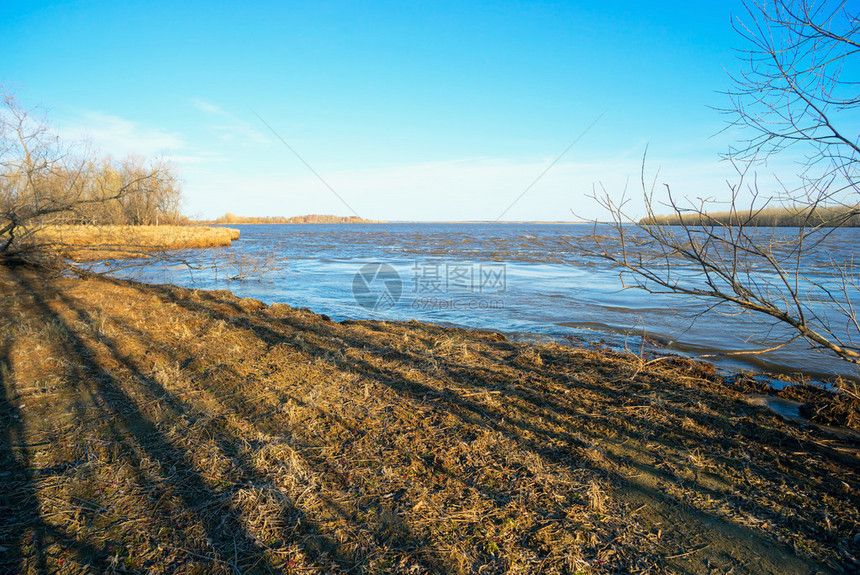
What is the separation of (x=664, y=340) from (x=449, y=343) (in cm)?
514

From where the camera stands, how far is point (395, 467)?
3074mm

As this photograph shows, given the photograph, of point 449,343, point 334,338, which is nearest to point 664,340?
point 449,343

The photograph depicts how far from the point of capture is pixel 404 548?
2.32 m

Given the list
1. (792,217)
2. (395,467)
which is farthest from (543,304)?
(395,467)

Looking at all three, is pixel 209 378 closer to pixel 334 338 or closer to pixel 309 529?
pixel 334 338

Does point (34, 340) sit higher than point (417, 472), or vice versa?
point (34, 340)

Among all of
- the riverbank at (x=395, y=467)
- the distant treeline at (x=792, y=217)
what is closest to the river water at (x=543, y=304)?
the distant treeline at (x=792, y=217)

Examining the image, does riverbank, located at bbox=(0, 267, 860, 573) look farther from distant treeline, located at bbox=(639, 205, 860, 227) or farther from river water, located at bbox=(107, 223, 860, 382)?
distant treeline, located at bbox=(639, 205, 860, 227)

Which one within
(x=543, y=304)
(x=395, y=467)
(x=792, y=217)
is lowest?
(x=543, y=304)

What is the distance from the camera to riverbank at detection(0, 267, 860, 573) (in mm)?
2316

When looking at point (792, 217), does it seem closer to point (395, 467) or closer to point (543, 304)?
point (395, 467)

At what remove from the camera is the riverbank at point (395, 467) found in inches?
91.2

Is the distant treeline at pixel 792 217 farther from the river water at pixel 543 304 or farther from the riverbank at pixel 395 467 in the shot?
the riverbank at pixel 395 467

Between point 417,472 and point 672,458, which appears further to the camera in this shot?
point 672,458
